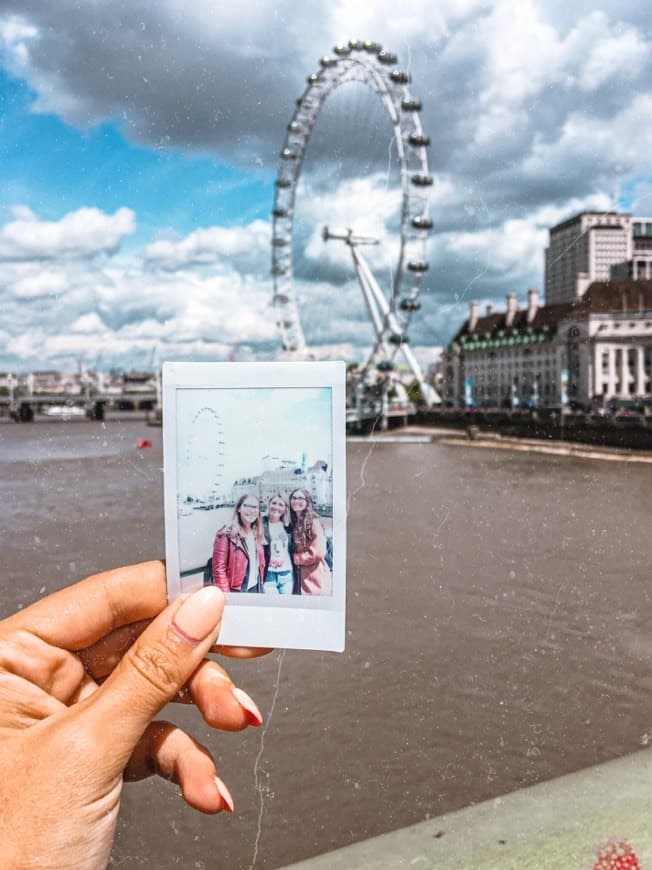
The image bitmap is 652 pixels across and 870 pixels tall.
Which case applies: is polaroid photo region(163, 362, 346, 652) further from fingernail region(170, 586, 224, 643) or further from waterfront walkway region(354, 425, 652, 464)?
waterfront walkway region(354, 425, 652, 464)

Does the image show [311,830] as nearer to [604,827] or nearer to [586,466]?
[604,827]

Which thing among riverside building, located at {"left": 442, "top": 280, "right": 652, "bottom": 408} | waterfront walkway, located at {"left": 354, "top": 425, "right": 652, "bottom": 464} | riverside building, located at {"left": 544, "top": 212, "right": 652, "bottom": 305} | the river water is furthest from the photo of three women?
waterfront walkway, located at {"left": 354, "top": 425, "right": 652, "bottom": 464}

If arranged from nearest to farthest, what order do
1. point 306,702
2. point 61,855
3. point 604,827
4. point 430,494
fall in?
point 61,855 < point 604,827 < point 306,702 < point 430,494

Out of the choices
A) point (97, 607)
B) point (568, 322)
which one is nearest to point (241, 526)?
point (97, 607)

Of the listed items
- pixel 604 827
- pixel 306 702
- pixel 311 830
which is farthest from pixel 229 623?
pixel 306 702

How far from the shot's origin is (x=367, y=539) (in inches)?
228

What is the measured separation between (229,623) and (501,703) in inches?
81.7

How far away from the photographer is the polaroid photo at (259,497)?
0.48m

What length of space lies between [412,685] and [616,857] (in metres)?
1.75

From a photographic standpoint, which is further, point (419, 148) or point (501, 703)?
point (419, 148)

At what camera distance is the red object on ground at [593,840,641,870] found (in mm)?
881

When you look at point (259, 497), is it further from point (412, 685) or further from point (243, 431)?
point (412, 685)

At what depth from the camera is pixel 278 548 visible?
1.64ft

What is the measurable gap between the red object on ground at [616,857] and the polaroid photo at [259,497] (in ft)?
1.91
